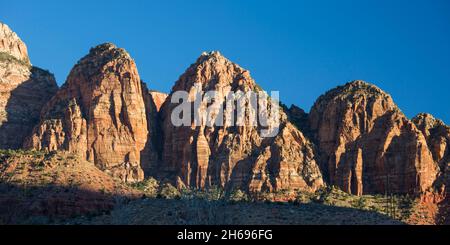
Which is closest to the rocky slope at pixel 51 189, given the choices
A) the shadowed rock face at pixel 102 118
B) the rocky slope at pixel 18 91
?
the shadowed rock face at pixel 102 118

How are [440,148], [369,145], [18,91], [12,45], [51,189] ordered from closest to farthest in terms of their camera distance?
[51,189], [440,148], [369,145], [18,91], [12,45]

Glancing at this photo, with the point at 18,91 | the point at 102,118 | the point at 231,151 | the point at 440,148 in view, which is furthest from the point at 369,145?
the point at 18,91

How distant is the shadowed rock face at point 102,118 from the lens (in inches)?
6403

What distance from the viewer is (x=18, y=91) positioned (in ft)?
581

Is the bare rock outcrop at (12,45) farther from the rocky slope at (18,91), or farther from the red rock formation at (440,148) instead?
the red rock formation at (440,148)

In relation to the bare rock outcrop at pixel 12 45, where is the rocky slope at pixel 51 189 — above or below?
below

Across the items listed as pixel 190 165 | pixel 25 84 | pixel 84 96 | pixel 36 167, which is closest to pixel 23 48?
pixel 25 84

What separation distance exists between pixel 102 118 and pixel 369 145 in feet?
157

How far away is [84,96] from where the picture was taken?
17025 cm

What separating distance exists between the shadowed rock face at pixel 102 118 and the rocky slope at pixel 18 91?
5.60m

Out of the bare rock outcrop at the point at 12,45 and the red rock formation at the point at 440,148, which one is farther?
the bare rock outcrop at the point at 12,45

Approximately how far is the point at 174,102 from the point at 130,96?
949 centimetres

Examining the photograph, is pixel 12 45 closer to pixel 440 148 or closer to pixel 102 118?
pixel 102 118
